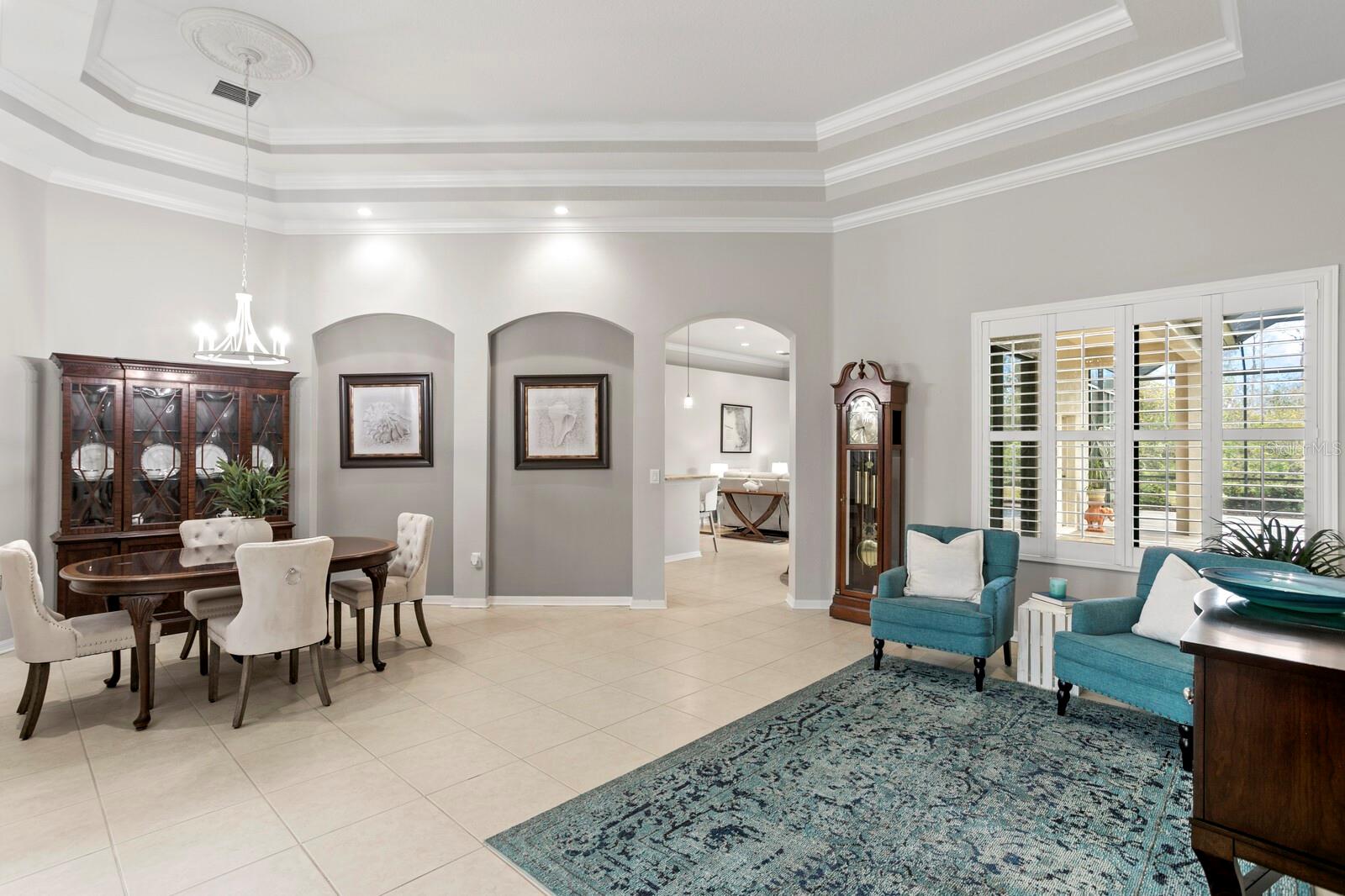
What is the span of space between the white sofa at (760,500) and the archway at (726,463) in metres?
0.02

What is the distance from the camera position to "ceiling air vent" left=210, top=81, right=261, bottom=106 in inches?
166

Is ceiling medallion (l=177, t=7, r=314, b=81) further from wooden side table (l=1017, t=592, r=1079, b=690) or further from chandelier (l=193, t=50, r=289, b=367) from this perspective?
wooden side table (l=1017, t=592, r=1079, b=690)

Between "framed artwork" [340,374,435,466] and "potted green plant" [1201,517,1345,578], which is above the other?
"framed artwork" [340,374,435,466]

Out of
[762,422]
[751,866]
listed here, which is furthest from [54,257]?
[762,422]

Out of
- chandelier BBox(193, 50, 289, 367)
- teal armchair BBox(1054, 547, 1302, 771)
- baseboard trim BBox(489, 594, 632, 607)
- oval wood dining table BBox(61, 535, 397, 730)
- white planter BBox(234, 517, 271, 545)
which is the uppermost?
chandelier BBox(193, 50, 289, 367)

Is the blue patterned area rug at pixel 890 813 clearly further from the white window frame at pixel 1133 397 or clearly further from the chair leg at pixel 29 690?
the chair leg at pixel 29 690

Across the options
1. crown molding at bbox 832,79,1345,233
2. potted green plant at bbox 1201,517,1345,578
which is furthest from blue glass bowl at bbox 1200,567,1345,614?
crown molding at bbox 832,79,1345,233

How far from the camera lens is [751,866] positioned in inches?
89.7

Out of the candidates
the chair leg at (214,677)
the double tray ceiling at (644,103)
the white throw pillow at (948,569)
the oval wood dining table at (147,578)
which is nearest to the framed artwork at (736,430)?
the double tray ceiling at (644,103)

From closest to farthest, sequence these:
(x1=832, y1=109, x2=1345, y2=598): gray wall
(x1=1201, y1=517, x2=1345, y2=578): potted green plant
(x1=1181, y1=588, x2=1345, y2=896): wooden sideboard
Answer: (x1=1181, y1=588, x2=1345, y2=896): wooden sideboard, (x1=1201, y1=517, x2=1345, y2=578): potted green plant, (x1=832, y1=109, x2=1345, y2=598): gray wall

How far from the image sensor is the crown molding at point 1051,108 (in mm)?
3570

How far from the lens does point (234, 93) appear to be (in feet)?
14.2

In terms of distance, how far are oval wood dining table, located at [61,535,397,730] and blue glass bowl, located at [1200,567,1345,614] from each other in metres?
3.78

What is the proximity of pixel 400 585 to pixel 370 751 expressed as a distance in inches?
62.9
